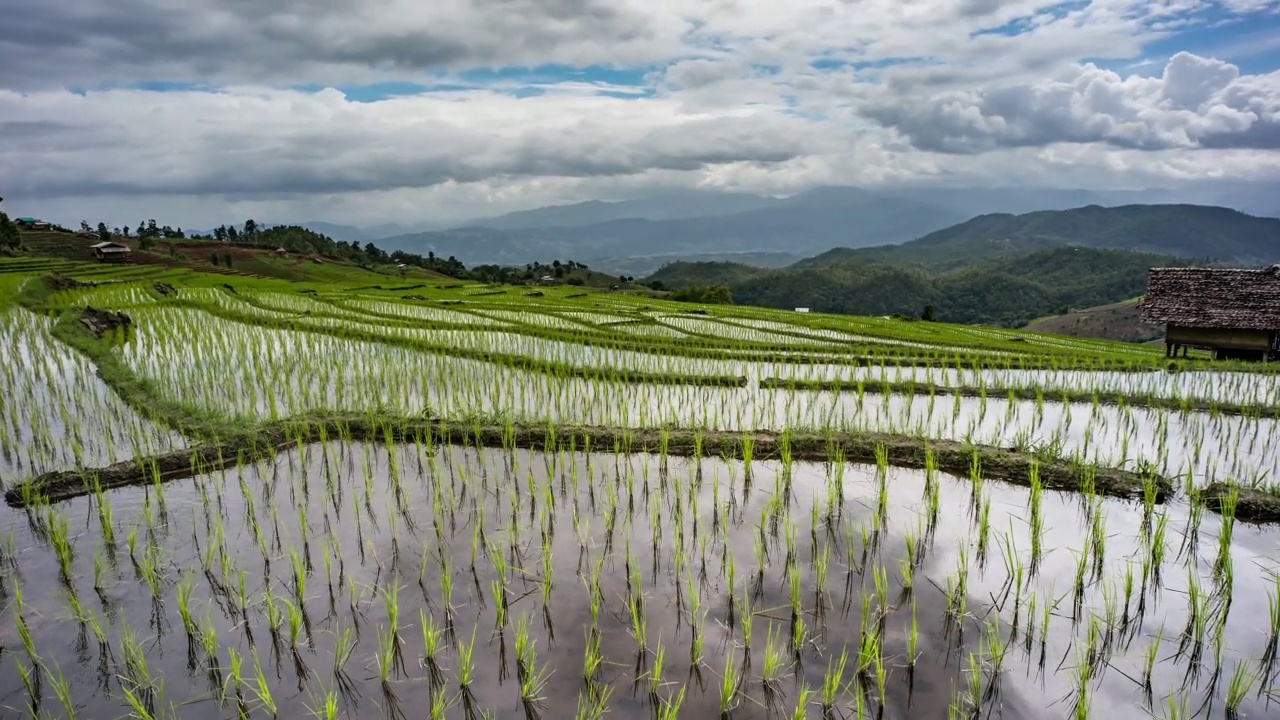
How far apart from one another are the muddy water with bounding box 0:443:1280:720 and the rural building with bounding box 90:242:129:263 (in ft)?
147

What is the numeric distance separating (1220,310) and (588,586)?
20336 mm

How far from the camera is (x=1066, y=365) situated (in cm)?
1193

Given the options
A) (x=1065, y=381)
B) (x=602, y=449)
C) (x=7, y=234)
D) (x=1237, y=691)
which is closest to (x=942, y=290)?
(x=1065, y=381)

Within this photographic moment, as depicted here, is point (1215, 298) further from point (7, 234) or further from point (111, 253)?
point (7, 234)

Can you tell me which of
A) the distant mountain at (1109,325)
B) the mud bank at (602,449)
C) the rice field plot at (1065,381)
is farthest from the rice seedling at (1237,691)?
the distant mountain at (1109,325)

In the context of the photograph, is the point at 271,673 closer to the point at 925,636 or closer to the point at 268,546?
the point at 268,546

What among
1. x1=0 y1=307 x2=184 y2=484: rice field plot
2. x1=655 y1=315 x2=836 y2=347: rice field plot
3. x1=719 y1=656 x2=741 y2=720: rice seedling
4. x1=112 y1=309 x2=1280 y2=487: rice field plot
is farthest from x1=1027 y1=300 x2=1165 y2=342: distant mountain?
x1=0 y1=307 x2=184 y2=484: rice field plot

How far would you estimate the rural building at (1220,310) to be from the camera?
1642 centimetres

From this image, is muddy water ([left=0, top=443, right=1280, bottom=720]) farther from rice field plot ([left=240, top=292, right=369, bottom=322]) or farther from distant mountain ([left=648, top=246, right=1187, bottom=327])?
distant mountain ([left=648, top=246, right=1187, bottom=327])

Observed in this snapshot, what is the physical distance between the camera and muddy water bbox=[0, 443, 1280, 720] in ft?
11.0

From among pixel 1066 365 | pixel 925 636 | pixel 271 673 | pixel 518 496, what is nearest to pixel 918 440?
pixel 925 636

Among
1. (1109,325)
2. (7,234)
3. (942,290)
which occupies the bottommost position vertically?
(1109,325)

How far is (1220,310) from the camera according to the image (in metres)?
17.1

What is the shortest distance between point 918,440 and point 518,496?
4.25m
